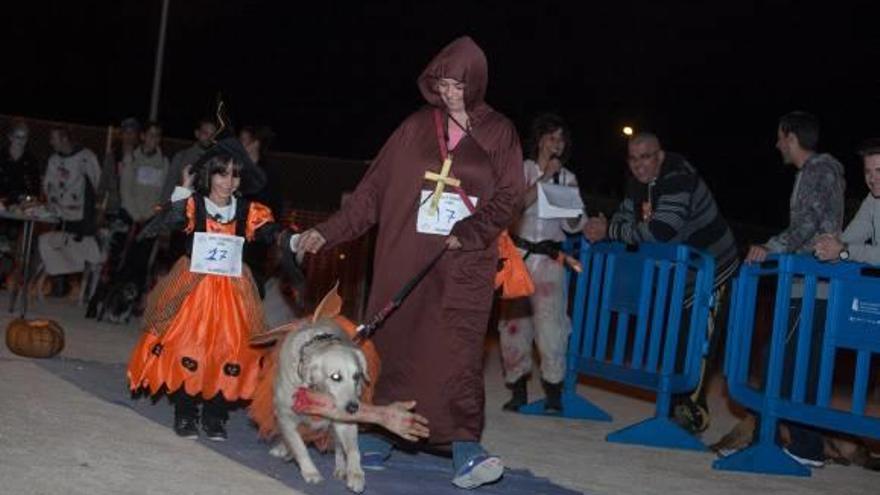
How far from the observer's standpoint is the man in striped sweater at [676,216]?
10469mm

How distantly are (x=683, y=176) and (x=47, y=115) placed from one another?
124ft

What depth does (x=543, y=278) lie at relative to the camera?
36.3 ft

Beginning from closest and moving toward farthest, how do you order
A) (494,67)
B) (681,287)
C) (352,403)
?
(352,403) < (681,287) < (494,67)

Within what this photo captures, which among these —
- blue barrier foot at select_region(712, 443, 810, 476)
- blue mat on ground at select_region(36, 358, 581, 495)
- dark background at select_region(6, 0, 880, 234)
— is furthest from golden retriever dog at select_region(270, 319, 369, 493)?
dark background at select_region(6, 0, 880, 234)

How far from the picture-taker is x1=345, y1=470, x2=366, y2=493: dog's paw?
281 inches

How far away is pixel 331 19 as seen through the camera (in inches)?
1809

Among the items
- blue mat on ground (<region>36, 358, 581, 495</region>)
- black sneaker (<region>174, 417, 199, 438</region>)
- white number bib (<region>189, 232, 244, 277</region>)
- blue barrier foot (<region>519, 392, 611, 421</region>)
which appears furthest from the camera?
blue barrier foot (<region>519, 392, 611, 421</region>)

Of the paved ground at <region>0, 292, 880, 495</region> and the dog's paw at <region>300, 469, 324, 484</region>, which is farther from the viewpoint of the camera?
the dog's paw at <region>300, 469, 324, 484</region>

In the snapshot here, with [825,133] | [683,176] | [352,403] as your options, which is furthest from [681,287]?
[825,133]

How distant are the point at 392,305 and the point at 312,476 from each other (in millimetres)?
951

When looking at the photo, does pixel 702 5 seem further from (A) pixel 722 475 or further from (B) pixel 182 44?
(A) pixel 722 475

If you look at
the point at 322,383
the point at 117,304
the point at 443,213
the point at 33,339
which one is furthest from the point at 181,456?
the point at 117,304

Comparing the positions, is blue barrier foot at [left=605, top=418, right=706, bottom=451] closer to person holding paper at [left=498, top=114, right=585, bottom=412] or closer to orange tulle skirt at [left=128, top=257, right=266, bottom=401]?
person holding paper at [left=498, top=114, right=585, bottom=412]

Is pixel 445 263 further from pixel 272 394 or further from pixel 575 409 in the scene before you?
pixel 575 409
